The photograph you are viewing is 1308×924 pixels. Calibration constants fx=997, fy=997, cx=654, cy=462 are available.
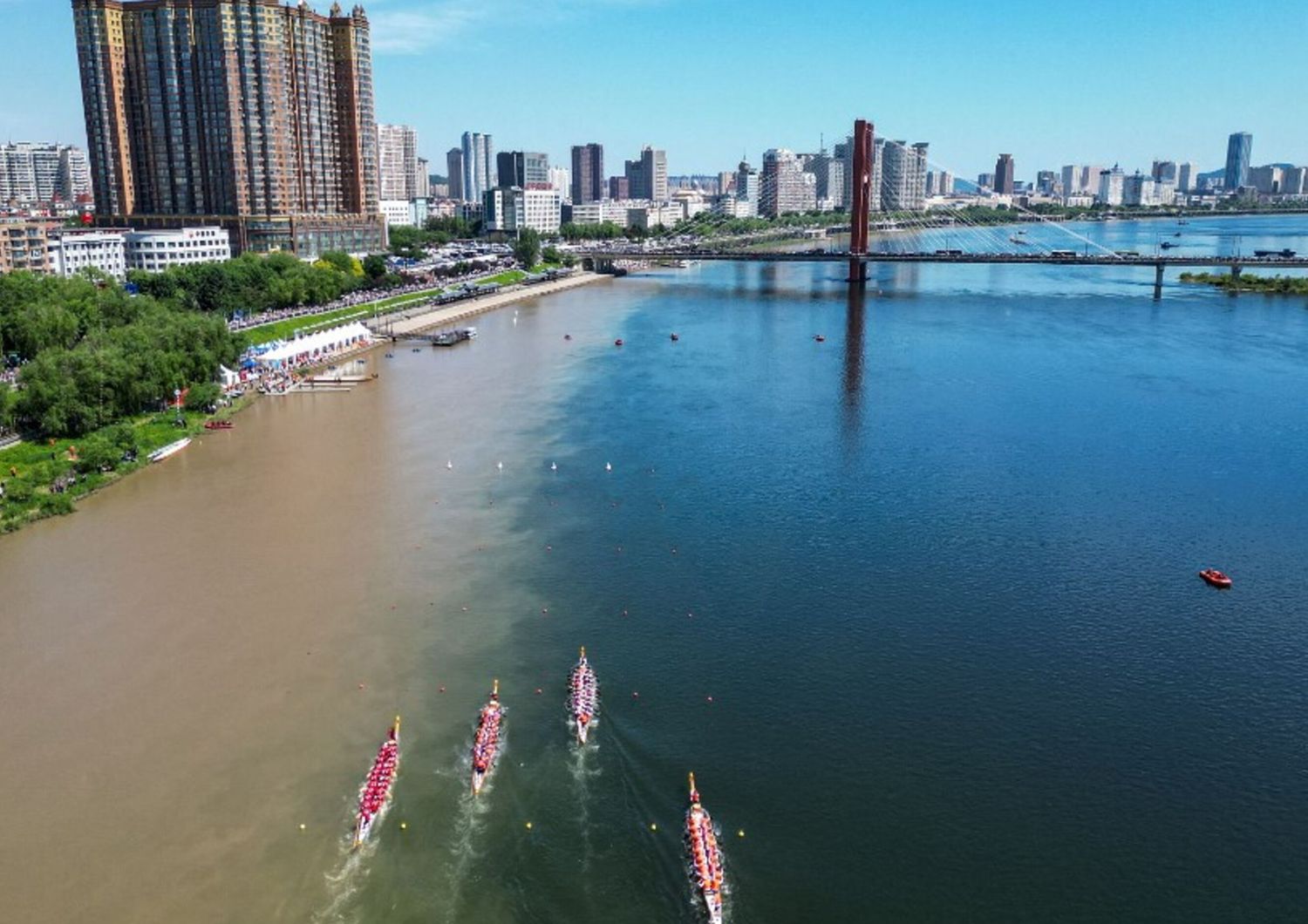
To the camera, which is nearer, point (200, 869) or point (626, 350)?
point (200, 869)

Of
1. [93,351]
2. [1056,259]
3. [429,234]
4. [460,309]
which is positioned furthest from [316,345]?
[429,234]

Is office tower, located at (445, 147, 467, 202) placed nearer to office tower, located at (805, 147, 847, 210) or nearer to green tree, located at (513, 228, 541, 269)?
office tower, located at (805, 147, 847, 210)

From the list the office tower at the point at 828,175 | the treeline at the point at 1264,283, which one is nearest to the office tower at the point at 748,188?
the office tower at the point at 828,175

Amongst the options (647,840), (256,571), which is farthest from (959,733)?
(256,571)

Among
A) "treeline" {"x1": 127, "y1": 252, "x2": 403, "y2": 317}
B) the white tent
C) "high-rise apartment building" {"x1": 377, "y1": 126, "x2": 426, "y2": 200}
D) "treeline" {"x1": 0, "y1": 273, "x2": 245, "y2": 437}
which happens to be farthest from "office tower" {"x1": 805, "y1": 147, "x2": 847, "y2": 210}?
"treeline" {"x1": 0, "y1": 273, "x2": 245, "y2": 437}

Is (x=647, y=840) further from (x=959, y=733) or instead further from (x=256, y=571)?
(x=256, y=571)

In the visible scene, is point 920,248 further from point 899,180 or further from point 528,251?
point 899,180

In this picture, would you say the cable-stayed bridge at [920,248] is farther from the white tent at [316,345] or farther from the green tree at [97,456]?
the green tree at [97,456]
